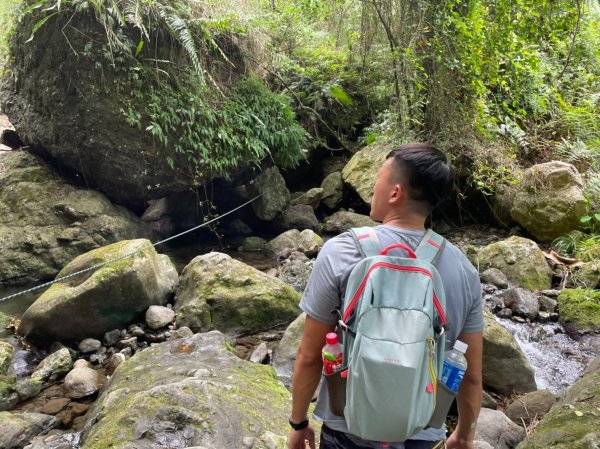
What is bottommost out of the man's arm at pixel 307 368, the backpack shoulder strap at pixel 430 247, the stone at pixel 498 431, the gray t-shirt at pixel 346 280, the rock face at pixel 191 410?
the stone at pixel 498 431

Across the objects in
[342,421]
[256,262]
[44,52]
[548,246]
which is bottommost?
[256,262]

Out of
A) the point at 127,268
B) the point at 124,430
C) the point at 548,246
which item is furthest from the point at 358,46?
the point at 124,430

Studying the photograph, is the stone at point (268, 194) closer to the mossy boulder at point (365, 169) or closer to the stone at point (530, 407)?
the mossy boulder at point (365, 169)

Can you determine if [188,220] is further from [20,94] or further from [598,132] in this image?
[598,132]

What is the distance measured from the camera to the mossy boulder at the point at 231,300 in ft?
16.5

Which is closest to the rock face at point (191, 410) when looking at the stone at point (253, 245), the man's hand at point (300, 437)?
the man's hand at point (300, 437)

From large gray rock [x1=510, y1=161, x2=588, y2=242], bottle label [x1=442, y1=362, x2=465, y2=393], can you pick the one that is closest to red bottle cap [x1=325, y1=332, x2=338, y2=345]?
bottle label [x1=442, y1=362, x2=465, y2=393]

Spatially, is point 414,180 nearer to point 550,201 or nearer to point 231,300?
point 231,300

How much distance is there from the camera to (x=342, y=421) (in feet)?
4.68

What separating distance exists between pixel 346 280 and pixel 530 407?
303 cm

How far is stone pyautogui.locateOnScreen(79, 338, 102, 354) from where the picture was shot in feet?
15.0

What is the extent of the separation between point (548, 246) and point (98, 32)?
7.78 metres

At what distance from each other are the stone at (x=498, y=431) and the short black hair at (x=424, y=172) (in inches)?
94.1

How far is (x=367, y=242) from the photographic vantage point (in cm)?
135
